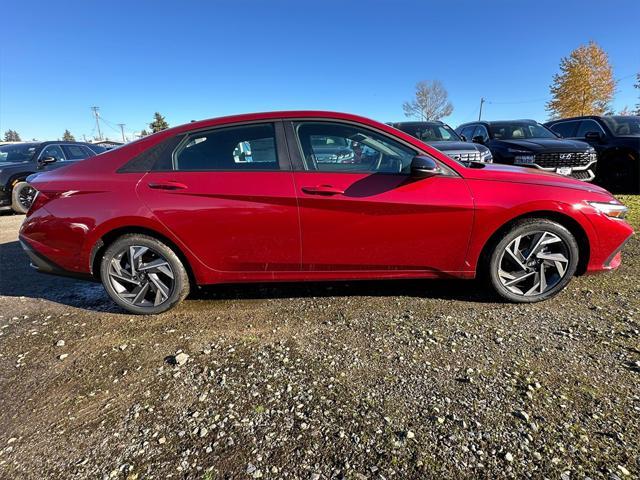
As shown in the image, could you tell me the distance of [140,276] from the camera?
3037 mm

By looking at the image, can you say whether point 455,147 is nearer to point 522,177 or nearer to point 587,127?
point 522,177

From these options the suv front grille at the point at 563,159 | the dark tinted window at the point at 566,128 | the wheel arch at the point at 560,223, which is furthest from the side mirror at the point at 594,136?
the wheel arch at the point at 560,223

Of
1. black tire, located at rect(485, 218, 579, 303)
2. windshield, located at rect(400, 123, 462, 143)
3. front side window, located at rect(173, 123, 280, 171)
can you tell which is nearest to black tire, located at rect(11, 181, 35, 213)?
front side window, located at rect(173, 123, 280, 171)

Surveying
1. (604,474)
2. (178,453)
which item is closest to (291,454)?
(178,453)

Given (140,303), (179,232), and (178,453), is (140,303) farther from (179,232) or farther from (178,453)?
(178,453)

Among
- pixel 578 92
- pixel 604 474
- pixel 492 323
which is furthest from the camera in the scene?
pixel 578 92

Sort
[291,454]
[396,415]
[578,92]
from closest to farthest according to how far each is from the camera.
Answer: [291,454], [396,415], [578,92]

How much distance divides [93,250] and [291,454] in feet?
7.68

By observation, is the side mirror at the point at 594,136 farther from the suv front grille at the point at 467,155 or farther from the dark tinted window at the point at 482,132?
the suv front grille at the point at 467,155

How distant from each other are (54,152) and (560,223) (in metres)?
10.7

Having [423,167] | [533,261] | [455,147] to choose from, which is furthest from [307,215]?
[455,147]

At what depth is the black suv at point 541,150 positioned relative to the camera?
6.92 m

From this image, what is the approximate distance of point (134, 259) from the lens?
118 inches

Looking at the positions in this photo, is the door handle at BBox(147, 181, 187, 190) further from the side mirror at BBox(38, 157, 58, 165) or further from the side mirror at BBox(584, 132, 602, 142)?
the side mirror at BBox(584, 132, 602, 142)
